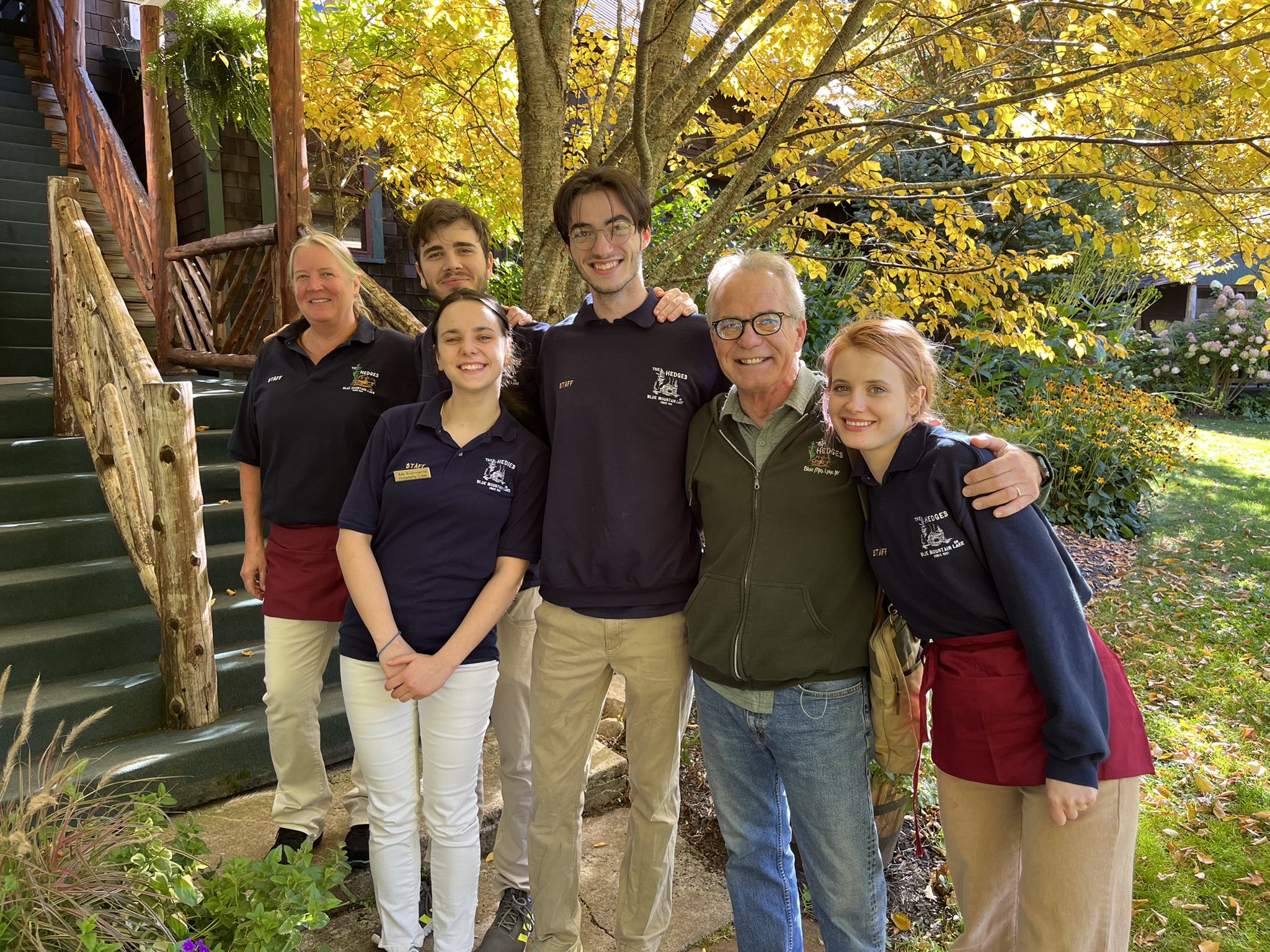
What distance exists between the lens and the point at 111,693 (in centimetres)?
343

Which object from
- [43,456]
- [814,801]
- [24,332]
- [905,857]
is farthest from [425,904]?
[24,332]

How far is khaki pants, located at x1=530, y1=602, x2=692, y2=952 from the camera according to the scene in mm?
2299

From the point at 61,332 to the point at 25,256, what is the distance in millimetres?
3509

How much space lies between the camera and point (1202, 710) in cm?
491

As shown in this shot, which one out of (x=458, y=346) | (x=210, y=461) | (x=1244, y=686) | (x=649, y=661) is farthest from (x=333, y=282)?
(x=1244, y=686)

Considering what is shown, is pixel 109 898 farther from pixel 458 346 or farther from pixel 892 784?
pixel 892 784

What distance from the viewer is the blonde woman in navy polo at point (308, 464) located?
8.82 feet

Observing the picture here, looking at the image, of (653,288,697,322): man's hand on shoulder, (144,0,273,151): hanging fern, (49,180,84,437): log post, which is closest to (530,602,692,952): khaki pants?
(653,288,697,322): man's hand on shoulder

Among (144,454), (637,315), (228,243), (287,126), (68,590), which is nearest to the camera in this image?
(637,315)

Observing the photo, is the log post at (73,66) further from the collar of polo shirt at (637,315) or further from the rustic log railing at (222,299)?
the collar of polo shirt at (637,315)

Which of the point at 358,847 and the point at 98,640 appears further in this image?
the point at 98,640

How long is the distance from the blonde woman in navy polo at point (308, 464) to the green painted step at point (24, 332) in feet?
16.7

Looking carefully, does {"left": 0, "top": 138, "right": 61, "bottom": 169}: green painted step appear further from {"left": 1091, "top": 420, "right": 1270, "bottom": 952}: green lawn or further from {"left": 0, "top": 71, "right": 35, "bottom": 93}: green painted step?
{"left": 1091, "top": 420, "right": 1270, "bottom": 952}: green lawn

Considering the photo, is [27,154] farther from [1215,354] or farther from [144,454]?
[1215,354]
